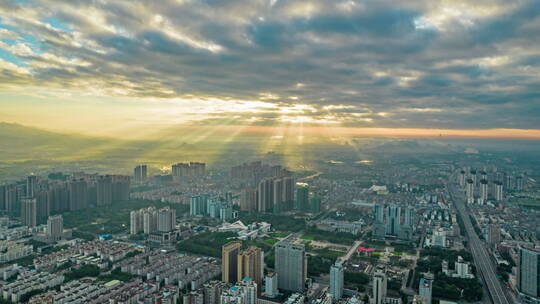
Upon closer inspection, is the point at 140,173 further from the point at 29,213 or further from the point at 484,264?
the point at 484,264

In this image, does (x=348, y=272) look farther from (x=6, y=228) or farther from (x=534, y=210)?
(x=534, y=210)

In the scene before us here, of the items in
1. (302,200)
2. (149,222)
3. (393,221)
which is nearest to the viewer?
(393,221)

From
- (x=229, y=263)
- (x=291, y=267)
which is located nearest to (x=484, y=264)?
(x=291, y=267)

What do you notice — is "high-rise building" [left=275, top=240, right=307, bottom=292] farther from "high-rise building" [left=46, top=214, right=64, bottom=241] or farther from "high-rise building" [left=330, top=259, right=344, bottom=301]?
"high-rise building" [left=46, top=214, right=64, bottom=241]

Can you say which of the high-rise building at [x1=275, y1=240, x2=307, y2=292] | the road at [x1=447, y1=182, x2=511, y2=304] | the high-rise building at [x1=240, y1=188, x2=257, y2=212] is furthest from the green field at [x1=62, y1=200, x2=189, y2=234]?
the road at [x1=447, y1=182, x2=511, y2=304]

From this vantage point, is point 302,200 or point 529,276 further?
point 302,200

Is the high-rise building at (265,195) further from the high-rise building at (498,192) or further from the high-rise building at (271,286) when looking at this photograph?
the high-rise building at (498,192)

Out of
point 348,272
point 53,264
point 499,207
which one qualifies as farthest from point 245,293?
point 499,207
